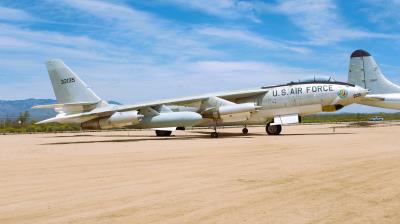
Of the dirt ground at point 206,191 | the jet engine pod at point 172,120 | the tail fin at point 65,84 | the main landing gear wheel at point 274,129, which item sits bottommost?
the dirt ground at point 206,191

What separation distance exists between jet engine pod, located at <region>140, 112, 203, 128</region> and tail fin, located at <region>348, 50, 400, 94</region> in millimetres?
20136

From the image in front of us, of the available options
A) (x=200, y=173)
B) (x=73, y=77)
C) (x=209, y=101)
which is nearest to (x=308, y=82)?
(x=209, y=101)

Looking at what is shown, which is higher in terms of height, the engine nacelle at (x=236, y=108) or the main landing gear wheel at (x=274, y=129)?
the engine nacelle at (x=236, y=108)

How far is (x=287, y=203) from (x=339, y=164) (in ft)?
16.1

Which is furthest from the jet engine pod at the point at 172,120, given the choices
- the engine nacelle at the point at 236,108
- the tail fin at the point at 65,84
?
the tail fin at the point at 65,84

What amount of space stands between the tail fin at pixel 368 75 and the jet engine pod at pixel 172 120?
20.1m

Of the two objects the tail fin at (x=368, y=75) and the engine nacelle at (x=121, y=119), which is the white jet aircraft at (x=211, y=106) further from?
the tail fin at (x=368, y=75)

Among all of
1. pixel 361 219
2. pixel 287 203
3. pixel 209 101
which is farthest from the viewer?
pixel 209 101

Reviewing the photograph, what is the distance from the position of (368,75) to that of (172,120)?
22161mm

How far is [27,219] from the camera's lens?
5379mm

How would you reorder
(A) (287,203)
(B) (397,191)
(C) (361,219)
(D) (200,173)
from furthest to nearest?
(D) (200,173), (B) (397,191), (A) (287,203), (C) (361,219)

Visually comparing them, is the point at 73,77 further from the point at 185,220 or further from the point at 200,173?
the point at 185,220

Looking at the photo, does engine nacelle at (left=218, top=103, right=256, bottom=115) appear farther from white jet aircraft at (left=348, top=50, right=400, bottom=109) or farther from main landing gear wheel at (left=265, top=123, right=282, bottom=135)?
white jet aircraft at (left=348, top=50, right=400, bottom=109)

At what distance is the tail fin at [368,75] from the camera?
38.8 meters
